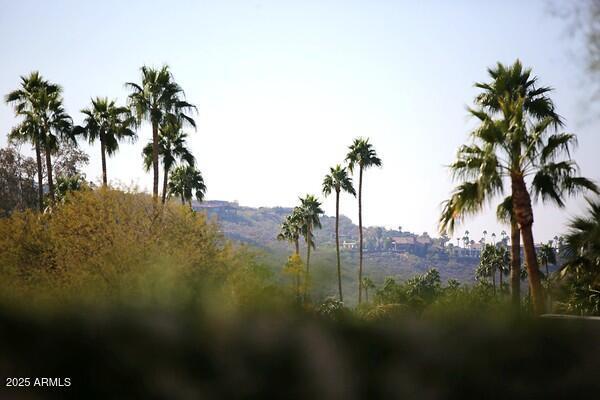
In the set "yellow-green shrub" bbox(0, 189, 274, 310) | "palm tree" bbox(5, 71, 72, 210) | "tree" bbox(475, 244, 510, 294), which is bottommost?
"tree" bbox(475, 244, 510, 294)

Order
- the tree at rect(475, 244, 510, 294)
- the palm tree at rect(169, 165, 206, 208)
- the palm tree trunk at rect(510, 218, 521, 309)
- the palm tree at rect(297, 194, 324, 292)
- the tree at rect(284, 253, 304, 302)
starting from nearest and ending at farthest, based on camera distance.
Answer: the palm tree trunk at rect(510, 218, 521, 309) → the tree at rect(284, 253, 304, 302) → the palm tree at rect(169, 165, 206, 208) → the palm tree at rect(297, 194, 324, 292) → the tree at rect(475, 244, 510, 294)

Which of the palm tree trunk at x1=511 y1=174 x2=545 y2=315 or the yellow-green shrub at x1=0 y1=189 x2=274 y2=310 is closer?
the palm tree trunk at x1=511 y1=174 x2=545 y2=315

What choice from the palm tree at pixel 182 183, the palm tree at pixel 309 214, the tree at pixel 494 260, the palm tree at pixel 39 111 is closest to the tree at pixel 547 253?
the tree at pixel 494 260

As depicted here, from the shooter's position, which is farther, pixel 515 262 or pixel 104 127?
pixel 104 127

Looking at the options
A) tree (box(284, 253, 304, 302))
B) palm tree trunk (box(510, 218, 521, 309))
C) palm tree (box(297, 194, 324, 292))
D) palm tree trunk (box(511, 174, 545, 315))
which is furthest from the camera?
palm tree (box(297, 194, 324, 292))

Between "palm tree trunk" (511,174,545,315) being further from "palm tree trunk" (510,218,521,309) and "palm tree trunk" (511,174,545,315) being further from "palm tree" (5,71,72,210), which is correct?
"palm tree" (5,71,72,210)

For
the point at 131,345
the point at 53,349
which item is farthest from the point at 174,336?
the point at 53,349

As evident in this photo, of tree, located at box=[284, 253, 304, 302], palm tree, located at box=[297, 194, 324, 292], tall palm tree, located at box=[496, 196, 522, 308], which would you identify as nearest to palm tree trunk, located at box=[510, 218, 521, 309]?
tall palm tree, located at box=[496, 196, 522, 308]

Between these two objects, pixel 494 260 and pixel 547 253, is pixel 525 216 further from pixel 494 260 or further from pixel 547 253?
pixel 494 260

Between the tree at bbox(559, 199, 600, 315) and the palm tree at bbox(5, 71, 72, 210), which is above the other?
the palm tree at bbox(5, 71, 72, 210)

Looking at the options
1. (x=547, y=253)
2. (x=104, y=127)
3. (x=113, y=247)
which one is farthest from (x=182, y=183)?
(x=547, y=253)

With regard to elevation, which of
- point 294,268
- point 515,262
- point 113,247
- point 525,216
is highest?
point 525,216

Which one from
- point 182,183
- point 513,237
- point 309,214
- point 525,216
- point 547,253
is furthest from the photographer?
point 547,253

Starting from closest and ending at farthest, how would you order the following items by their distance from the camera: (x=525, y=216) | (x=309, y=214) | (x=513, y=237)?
1. (x=525, y=216)
2. (x=513, y=237)
3. (x=309, y=214)
